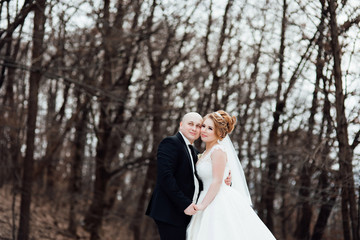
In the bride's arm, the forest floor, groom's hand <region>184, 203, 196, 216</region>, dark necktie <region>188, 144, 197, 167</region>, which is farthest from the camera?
the forest floor

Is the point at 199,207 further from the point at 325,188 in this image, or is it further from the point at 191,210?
the point at 325,188

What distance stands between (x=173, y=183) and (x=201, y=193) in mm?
436

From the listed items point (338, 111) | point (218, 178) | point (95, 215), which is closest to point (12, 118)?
point (95, 215)

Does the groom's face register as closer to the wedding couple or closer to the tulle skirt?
the wedding couple

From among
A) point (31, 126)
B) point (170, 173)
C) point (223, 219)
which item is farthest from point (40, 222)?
point (223, 219)

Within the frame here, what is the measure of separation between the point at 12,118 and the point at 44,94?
15.9ft

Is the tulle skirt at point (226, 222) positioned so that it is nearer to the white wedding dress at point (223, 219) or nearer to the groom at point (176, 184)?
the white wedding dress at point (223, 219)

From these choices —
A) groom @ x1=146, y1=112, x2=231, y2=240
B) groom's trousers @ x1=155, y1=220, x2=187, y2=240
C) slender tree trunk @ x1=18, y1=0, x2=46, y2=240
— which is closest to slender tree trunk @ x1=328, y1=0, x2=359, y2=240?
groom @ x1=146, y1=112, x2=231, y2=240

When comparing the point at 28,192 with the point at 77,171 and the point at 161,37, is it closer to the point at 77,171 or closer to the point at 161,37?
the point at 77,171

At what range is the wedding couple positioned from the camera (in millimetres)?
4758

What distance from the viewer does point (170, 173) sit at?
4797 millimetres

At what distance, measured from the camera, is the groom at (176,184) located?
4785mm

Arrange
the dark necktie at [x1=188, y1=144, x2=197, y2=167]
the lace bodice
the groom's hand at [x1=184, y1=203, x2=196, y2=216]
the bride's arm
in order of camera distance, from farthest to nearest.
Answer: the dark necktie at [x1=188, y1=144, x2=197, y2=167] → the lace bodice → the bride's arm → the groom's hand at [x1=184, y1=203, x2=196, y2=216]

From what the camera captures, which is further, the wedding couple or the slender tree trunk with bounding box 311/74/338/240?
the slender tree trunk with bounding box 311/74/338/240
